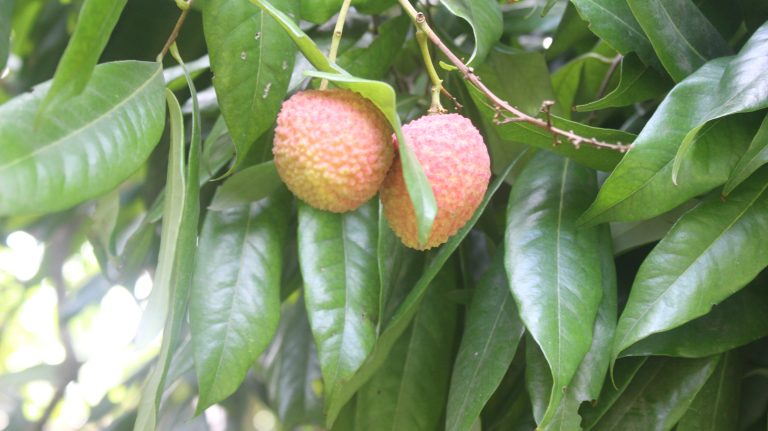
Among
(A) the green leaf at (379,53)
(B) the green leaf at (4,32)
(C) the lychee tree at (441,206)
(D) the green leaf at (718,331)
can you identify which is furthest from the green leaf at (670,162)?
(B) the green leaf at (4,32)

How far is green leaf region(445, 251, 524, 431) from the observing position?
56 centimetres

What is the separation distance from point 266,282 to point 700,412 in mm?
342

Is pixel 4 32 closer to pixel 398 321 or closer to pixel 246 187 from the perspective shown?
pixel 246 187

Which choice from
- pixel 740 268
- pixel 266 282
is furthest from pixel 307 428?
pixel 740 268

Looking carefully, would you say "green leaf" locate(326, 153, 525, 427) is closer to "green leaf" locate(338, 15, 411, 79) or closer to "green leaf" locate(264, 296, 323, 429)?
"green leaf" locate(338, 15, 411, 79)

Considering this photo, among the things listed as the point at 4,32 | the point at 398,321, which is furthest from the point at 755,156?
the point at 4,32

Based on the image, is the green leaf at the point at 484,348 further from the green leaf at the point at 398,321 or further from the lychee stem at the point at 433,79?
the lychee stem at the point at 433,79

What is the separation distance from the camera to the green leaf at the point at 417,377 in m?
0.67

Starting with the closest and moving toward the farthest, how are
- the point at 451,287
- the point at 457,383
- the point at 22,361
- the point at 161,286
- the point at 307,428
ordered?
the point at 161,286, the point at 457,383, the point at 451,287, the point at 307,428, the point at 22,361

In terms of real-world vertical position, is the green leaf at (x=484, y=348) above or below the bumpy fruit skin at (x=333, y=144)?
below

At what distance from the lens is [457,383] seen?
59cm

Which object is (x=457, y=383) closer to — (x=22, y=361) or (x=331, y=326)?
(x=331, y=326)

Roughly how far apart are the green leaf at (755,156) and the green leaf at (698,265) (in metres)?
0.04

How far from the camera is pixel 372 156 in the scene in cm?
50
